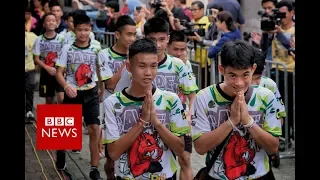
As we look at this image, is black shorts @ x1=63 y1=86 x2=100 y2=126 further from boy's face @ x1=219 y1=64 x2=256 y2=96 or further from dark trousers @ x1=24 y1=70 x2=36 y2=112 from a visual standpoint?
boy's face @ x1=219 y1=64 x2=256 y2=96

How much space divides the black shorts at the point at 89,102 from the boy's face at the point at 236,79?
376 centimetres

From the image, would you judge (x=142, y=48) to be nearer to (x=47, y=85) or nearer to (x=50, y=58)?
(x=50, y=58)

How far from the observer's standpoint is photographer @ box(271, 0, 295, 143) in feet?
30.0

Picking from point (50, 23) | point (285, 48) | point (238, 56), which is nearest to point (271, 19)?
point (285, 48)

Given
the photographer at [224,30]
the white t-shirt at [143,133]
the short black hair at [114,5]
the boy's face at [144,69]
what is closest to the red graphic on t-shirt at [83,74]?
the photographer at [224,30]

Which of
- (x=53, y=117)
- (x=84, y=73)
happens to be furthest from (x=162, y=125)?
(x=84, y=73)

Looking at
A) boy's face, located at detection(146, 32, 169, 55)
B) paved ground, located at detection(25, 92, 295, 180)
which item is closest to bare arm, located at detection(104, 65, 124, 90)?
boy's face, located at detection(146, 32, 169, 55)

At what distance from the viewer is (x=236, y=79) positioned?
4605mm

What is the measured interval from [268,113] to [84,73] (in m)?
4.09

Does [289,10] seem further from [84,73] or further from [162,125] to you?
[162,125]

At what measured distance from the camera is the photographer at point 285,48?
9156mm

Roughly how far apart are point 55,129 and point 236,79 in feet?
8.51

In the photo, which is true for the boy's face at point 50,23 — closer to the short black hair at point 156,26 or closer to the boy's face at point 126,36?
the boy's face at point 126,36

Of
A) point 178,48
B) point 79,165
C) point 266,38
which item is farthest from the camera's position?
point 266,38
